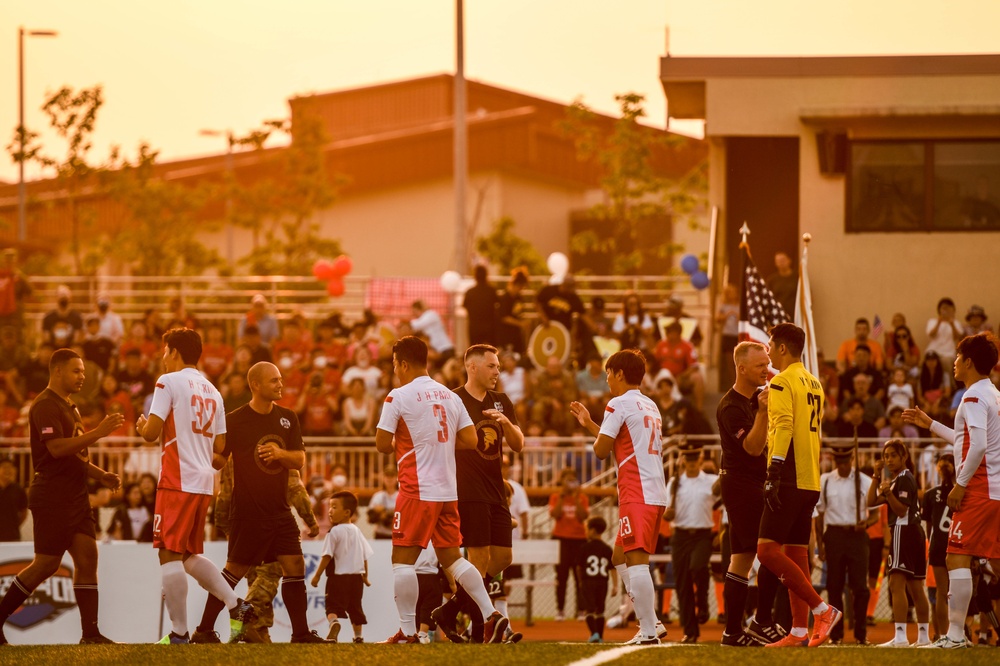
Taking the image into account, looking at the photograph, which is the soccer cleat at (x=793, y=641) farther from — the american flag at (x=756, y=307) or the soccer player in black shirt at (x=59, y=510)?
the american flag at (x=756, y=307)

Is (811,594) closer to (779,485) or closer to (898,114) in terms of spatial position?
(779,485)

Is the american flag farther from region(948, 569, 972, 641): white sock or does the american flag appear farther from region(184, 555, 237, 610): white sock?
region(184, 555, 237, 610): white sock

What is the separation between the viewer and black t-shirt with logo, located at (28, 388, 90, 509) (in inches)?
426

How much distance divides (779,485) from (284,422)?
3589 mm

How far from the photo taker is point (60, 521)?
35.4 feet

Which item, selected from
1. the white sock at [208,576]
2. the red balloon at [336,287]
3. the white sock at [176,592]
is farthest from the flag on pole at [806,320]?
the red balloon at [336,287]

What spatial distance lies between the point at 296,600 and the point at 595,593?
20.0ft

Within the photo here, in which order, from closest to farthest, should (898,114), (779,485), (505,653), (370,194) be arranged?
(505,653) → (779,485) → (898,114) → (370,194)

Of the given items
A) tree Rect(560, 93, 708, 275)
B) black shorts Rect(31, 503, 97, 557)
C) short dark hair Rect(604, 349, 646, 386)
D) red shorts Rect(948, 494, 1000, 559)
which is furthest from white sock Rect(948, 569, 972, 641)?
tree Rect(560, 93, 708, 275)

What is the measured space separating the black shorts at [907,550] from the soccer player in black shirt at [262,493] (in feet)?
18.6

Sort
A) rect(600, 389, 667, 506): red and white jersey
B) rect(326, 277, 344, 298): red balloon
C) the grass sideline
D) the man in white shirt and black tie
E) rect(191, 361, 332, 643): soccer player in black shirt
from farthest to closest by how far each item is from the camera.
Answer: rect(326, 277, 344, 298): red balloon, the man in white shirt and black tie, rect(191, 361, 332, 643): soccer player in black shirt, rect(600, 389, 667, 506): red and white jersey, the grass sideline

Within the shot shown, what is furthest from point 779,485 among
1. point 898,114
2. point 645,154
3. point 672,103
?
point 645,154

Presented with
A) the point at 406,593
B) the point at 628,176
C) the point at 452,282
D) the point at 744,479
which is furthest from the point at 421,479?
the point at 628,176

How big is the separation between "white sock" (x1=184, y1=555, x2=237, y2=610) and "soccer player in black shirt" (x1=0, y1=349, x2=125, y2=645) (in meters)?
0.75
